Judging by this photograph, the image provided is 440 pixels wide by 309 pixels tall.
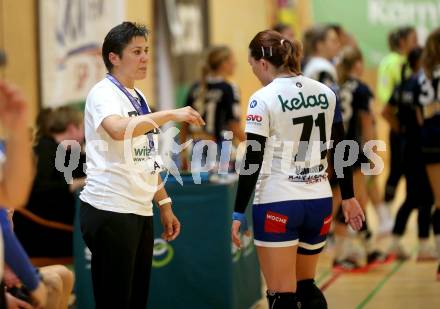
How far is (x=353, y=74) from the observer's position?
7.31 m

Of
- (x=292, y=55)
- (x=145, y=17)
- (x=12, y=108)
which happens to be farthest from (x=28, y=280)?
(x=145, y=17)

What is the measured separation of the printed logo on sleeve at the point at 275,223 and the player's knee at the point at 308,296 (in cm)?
39

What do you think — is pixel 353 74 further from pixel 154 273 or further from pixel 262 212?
pixel 262 212

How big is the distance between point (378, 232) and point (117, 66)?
5.37 m

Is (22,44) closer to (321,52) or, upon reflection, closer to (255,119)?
(321,52)

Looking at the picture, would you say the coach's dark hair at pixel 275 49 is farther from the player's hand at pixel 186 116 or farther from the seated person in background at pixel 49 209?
the seated person in background at pixel 49 209

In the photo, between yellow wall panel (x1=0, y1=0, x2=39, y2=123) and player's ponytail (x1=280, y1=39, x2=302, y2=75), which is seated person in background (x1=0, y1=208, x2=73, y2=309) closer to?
player's ponytail (x1=280, y1=39, x2=302, y2=75)

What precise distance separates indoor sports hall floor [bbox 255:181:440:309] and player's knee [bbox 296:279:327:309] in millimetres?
1619

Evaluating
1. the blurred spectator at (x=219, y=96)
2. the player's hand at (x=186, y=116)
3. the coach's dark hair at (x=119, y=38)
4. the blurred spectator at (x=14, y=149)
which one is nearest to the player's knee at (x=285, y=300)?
the player's hand at (x=186, y=116)

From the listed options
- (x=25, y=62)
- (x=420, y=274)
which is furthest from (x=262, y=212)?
(x=25, y=62)

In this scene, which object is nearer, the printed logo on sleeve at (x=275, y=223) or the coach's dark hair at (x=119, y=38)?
the coach's dark hair at (x=119, y=38)

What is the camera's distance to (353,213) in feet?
14.9

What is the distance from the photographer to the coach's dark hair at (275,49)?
428 cm

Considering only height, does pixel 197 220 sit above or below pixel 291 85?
below
